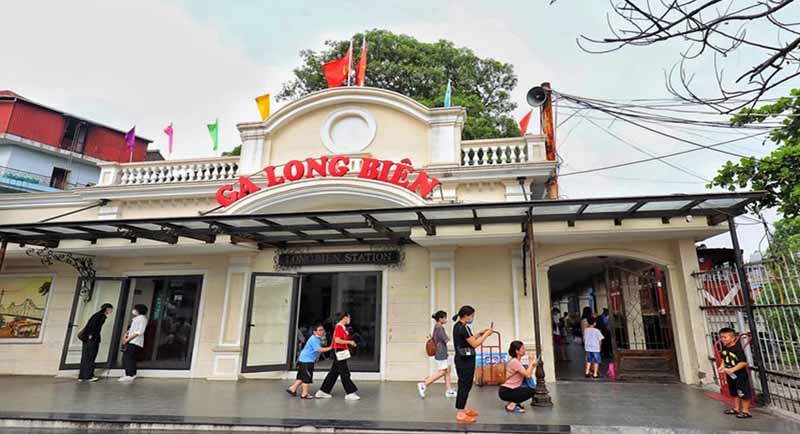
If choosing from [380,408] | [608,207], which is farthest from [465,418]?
[608,207]

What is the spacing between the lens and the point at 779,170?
780cm

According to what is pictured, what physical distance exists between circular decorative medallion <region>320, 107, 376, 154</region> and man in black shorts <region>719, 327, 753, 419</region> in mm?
7176

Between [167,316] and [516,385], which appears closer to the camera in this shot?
[516,385]

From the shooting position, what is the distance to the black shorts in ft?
15.9

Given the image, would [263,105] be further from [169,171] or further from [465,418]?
[465,418]

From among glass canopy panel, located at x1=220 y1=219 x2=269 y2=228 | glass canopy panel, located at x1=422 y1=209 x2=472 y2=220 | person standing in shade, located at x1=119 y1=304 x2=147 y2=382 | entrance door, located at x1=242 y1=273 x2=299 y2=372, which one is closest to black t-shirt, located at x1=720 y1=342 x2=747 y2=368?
glass canopy panel, located at x1=422 y1=209 x2=472 y2=220

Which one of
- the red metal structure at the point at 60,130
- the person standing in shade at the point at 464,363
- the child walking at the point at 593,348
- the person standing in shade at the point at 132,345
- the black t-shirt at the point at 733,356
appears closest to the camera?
the person standing in shade at the point at 464,363

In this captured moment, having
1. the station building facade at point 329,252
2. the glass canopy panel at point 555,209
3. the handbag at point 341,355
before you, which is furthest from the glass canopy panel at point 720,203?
the handbag at point 341,355

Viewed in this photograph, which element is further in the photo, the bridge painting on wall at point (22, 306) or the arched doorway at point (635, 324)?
the bridge painting on wall at point (22, 306)

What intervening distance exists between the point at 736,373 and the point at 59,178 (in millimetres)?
29776

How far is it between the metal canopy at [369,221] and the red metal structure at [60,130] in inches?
619

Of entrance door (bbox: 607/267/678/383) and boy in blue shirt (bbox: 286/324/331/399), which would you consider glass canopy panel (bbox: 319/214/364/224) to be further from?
entrance door (bbox: 607/267/678/383)

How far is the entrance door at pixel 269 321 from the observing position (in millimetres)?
8062

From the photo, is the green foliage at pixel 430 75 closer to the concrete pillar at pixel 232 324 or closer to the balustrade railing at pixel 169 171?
the balustrade railing at pixel 169 171
